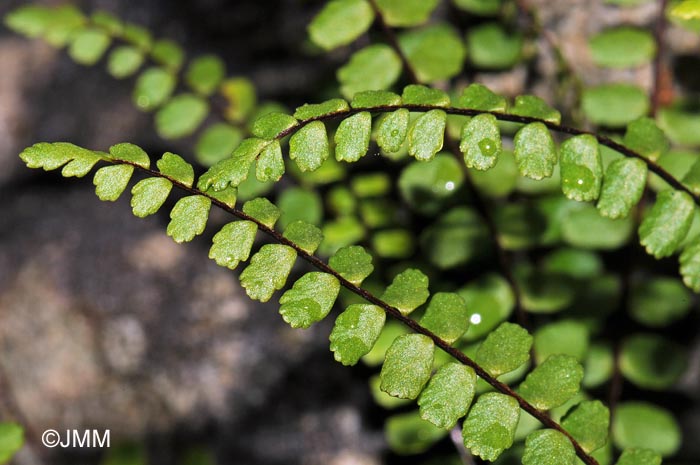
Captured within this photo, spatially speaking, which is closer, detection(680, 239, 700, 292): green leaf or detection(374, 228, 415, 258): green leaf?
detection(680, 239, 700, 292): green leaf

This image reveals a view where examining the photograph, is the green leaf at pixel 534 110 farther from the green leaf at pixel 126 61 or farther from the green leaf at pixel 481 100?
the green leaf at pixel 126 61

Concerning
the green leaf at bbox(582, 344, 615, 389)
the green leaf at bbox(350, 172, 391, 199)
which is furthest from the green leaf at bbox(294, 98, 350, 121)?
the green leaf at bbox(582, 344, 615, 389)

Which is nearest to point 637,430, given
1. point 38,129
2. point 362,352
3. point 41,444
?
point 362,352

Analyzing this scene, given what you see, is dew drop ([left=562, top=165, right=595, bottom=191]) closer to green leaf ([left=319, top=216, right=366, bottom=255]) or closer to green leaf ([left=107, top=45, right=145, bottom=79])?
green leaf ([left=319, top=216, right=366, bottom=255])

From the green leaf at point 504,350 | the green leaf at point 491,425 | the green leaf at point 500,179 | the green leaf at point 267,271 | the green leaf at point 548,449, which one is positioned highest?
the green leaf at point 267,271

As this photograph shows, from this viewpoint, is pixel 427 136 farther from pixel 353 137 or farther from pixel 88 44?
pixel 88 44

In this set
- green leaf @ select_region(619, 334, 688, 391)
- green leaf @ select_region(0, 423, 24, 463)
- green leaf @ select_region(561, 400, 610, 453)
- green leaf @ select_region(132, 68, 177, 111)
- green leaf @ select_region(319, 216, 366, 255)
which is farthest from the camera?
green leaf @ select_region(132, 68, 177, 111)

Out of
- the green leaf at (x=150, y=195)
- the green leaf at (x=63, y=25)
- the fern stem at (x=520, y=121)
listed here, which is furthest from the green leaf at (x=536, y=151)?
the green leaf at (x=63, y=25)
